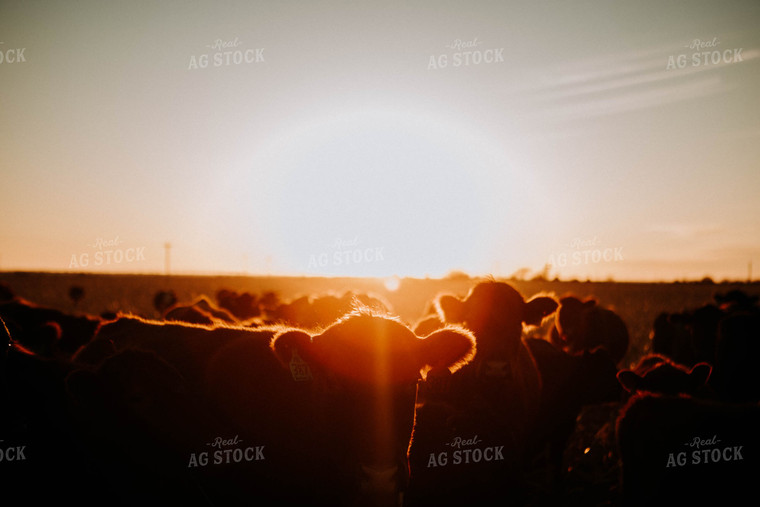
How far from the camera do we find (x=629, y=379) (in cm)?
479

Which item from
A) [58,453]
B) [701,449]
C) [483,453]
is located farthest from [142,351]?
[701,449]

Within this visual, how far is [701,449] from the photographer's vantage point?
4.38m

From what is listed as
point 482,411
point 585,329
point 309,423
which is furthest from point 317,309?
point 585,329

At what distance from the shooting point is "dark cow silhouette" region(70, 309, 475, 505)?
11.9ft

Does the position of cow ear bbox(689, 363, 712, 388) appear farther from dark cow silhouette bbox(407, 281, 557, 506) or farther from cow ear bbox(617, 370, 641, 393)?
dark cow silhouette bbox(407, 281, 557, 506)

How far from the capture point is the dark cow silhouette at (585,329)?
11.1 metres

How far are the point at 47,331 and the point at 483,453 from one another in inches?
221

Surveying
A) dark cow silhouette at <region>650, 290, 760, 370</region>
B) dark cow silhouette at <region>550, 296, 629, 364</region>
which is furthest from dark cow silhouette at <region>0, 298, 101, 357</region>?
dark cow silhouette at <region>550, 296, 629, 364</region>

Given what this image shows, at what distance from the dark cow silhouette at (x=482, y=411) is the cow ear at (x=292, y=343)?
1.14 metres

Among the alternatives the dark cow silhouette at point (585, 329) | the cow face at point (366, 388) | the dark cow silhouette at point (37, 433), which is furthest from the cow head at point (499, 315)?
the dark cow silhouette at point (585, 329)

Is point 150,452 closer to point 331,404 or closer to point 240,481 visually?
point 240,481

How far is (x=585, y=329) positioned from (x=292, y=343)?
9.01m

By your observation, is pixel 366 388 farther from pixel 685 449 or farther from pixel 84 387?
pixel 685 449

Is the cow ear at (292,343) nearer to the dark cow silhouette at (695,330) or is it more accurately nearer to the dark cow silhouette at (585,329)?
the dark cow silhouette at (695,330)
